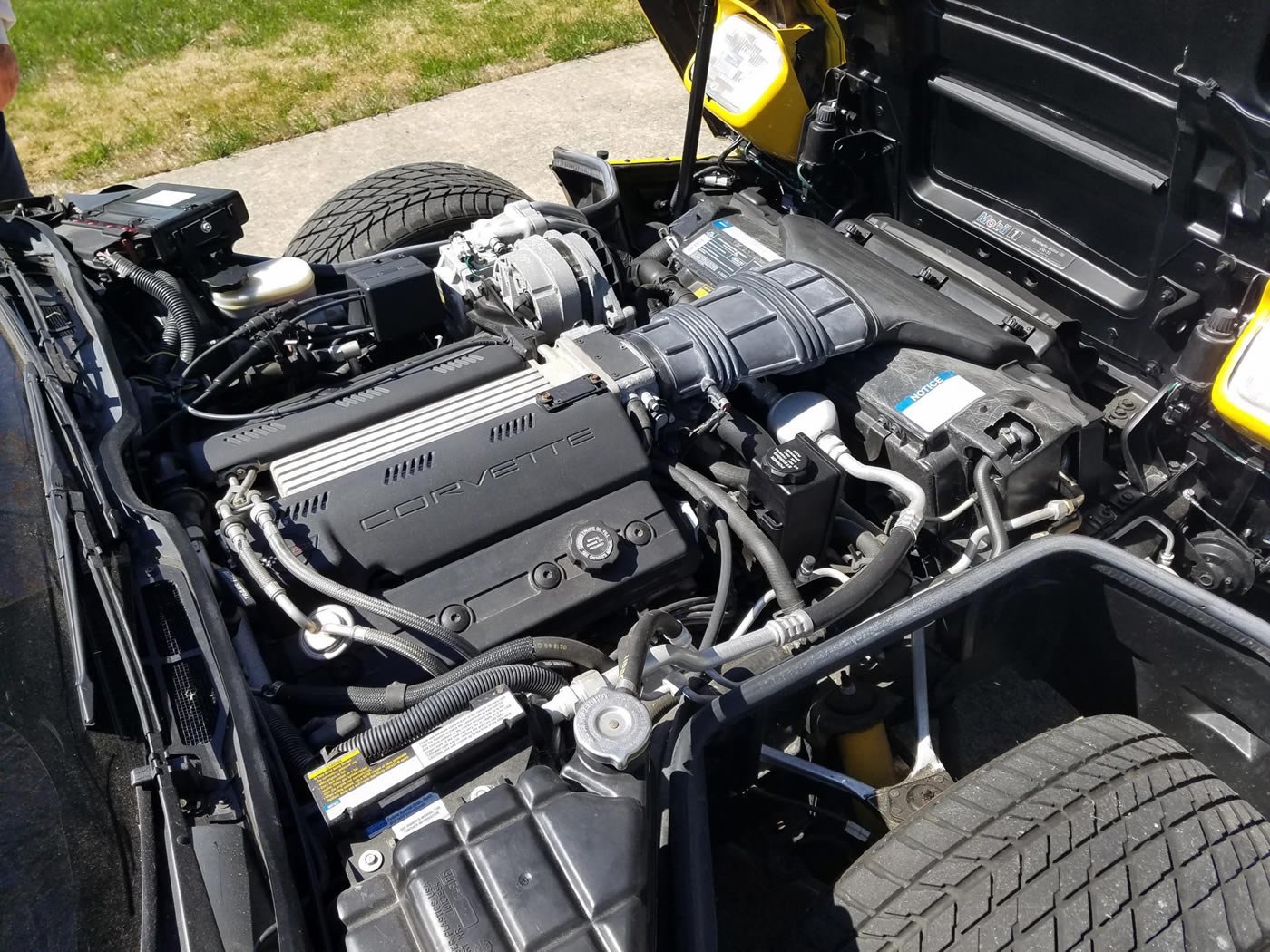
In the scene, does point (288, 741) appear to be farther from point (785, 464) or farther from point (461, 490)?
point (785, 464)

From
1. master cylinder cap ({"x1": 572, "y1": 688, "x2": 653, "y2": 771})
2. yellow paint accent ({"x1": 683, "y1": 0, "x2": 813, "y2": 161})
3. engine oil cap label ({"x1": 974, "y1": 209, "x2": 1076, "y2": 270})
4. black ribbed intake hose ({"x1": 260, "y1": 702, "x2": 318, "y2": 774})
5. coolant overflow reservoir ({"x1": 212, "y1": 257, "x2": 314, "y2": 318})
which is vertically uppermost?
yellow paint accent ({"x1": 683, "y1": 0, "x2": 813, "y2": 161})

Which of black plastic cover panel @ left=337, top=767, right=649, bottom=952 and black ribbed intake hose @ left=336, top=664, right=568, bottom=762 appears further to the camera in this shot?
black ribbed intake hose @ left=336, top=664, right=568, bottom=762

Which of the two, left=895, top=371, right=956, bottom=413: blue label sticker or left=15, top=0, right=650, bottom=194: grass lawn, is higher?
left=895, top=371, right=956, bottom=413: blue label sticker

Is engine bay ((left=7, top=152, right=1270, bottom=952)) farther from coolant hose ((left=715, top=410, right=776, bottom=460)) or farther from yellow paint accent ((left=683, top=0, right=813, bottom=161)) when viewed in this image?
yellow paint accent ((left=683, top=0, right=813, bottom=161))

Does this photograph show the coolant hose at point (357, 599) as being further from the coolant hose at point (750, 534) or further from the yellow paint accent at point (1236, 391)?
the yellow paint accent at point (1236, 391)

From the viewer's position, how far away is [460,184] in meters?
3.39

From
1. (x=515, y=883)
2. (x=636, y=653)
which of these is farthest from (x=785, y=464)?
(x=515, y=883)

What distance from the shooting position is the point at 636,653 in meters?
1.60

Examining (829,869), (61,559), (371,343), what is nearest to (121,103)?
(371,343)

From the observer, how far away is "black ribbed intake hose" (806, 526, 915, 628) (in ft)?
6.24

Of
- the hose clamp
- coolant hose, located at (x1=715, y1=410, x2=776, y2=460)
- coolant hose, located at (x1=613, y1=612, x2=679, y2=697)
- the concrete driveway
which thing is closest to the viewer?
coolant hose, located at (x1=613, y1=612, x2=679, y2=697)

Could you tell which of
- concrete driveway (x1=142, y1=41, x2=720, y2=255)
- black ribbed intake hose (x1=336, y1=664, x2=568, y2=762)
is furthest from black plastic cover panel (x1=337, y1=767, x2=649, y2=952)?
concrete driveway (x1=142, y1=41, x2=720, y2=255)

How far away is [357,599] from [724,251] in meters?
1.62

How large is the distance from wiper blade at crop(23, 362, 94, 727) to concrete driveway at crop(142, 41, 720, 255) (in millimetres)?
3674
